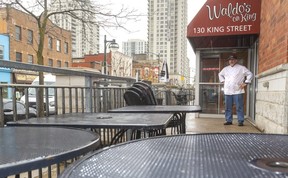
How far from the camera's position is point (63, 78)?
18.6 ft

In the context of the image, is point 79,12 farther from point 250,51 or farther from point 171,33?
point 171,33

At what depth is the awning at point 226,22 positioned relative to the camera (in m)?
6.89

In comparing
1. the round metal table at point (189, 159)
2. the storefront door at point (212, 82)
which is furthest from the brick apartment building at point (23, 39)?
the round metal table at point (189, 159)

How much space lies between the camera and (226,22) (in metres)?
7.20

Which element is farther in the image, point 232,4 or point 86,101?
point 232,4

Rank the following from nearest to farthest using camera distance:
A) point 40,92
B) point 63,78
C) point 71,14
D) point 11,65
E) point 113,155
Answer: point 113,155
point 11,65
point 40,92
point 63,78
point 71,14

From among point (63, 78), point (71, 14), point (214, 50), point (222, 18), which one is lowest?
point (63, 78)

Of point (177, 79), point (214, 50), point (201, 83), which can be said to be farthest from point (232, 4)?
point (177, 79)

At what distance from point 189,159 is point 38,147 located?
0.66 m

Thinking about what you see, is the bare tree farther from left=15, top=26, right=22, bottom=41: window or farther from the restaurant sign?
left=15, top=26, right=22, bottom=41: window

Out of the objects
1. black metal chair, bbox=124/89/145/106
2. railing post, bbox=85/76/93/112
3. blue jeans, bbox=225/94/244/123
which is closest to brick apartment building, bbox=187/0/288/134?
blue jeans, bbox=225/94/244/123

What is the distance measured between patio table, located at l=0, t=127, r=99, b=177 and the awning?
6347 millimetres

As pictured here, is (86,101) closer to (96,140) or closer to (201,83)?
(96,140)

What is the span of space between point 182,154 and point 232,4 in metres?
6.91
